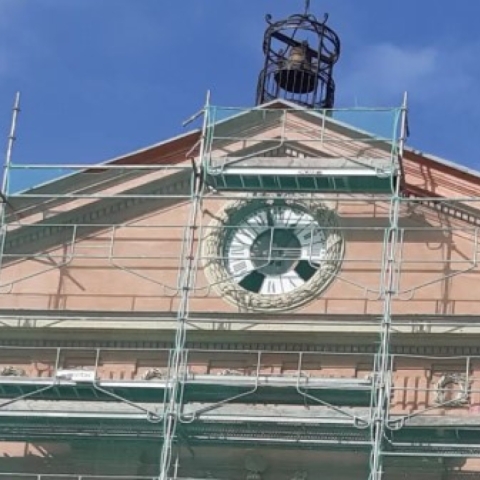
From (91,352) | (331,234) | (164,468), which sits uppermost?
(331,234)

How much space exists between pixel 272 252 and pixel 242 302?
85 centimetres

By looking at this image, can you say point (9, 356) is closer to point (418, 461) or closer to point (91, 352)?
point (91, 352)

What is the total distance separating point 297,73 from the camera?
37.9 m

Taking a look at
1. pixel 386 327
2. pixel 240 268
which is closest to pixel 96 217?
pixel 240 268

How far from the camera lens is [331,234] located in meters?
31.8

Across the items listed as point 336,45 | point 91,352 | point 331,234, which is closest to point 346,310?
point 331,234

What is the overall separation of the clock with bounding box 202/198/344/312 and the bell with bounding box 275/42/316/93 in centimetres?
610

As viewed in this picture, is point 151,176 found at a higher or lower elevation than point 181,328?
higher

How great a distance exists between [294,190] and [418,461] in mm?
4399

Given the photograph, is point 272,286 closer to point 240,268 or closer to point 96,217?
point 240,268

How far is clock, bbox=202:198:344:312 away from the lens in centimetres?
3152

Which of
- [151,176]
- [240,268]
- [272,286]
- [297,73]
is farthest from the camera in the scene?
[297,73]

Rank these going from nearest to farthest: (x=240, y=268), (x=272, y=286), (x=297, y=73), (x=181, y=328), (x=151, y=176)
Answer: (x=181, y=328), (x=272, y=286), (x=240, y=268), (x=151, y=176), (x=297, y=73)

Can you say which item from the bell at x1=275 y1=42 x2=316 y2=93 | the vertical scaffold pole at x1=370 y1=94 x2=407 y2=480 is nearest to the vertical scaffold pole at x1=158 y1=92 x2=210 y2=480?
the vertical scaffold pole at x1=370 y1=94 x2=407 y2=480
